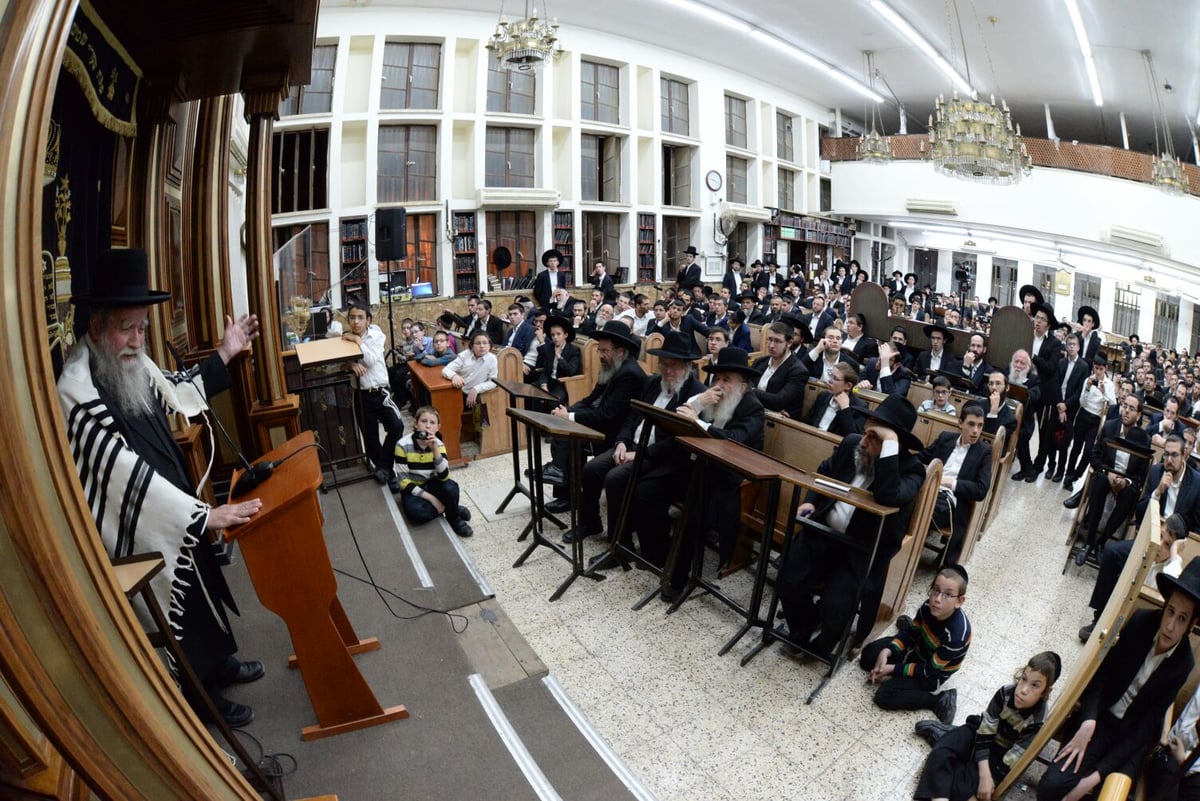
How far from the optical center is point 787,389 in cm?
564

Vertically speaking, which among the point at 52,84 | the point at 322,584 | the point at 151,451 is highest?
the point at 52,84

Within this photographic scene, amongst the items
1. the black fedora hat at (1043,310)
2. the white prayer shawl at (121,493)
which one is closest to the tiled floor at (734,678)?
the white prayer shawl at (121,493)

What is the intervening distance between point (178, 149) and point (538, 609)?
171 inches

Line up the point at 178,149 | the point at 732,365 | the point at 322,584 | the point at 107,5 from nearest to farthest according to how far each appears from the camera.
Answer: the point at 322,584, the point at 107,5, the point at 732,365, the point at 178,149

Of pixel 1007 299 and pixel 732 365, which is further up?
pixel 1007 299

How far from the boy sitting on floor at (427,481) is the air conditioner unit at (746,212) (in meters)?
14.6

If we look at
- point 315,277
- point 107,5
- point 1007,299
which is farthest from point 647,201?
point 107,5

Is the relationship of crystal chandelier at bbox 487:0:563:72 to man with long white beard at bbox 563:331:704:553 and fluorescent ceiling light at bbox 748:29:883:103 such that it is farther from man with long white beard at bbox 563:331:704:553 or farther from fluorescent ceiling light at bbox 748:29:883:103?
man with long white beard at bbox 563:331:704:553

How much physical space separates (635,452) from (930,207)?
61.0 ft

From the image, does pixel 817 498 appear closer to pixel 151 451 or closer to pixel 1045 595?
pixel 1045 595

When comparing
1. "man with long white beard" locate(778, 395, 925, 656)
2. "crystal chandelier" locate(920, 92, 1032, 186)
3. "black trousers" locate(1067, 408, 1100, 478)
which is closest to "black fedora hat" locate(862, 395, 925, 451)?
"man with long white beard" locate(778, 395, 925, 656)

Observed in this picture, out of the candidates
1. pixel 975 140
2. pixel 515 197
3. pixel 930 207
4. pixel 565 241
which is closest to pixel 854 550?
pixel 975 140

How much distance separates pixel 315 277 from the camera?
13078 mm

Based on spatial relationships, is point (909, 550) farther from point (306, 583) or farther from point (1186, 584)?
point (306, 583)
